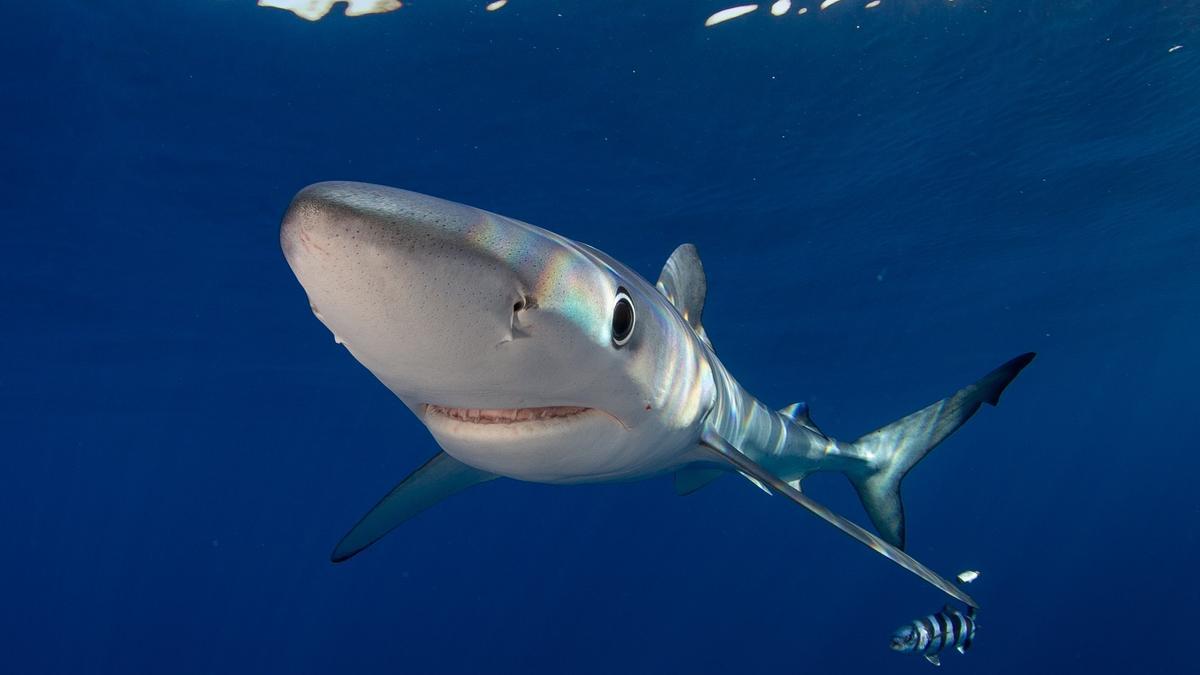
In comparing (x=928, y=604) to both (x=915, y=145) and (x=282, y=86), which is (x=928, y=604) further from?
(x=282, y=86)

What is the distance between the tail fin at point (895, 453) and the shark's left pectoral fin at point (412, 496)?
3422 millimetres

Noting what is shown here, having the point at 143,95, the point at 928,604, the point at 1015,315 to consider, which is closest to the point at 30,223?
the point at 143,95

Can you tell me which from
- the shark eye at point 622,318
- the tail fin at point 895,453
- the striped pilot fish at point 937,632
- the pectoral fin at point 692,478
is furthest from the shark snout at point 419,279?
the striped pilot fish at point 937,632

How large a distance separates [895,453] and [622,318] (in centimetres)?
495

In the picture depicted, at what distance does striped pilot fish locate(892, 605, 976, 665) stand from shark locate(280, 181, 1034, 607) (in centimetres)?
479

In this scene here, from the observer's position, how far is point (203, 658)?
65188mm

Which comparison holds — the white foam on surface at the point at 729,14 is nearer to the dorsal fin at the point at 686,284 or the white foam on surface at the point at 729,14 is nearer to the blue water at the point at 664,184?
the blue water at the point at 664,184

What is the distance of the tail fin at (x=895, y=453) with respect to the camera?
245 inches

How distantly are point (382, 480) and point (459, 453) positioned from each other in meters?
69.9

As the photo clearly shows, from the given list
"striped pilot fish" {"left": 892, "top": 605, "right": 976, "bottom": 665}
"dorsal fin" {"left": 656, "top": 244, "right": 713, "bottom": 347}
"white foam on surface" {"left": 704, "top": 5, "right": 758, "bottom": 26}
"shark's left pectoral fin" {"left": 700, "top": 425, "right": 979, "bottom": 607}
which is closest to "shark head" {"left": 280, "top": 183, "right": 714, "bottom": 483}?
"shark's left pectoral fin" {"left": 700, "top": 425, "right": 979, "bottom": 607}

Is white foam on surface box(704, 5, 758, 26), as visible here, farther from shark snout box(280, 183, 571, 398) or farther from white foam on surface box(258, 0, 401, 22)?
shark snout box(280, 183, 571, 398)

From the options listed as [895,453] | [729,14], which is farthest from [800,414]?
[729,14]

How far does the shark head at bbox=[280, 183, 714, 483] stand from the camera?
1.75 metres

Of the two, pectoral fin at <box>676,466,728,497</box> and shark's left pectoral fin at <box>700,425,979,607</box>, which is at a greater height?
shark's left pectoral fin at <box>700,425,979,607</box>
